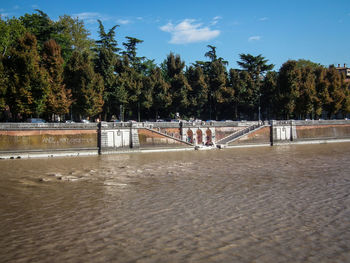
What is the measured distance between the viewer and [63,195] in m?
16.8

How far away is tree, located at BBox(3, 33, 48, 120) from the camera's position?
123 feet

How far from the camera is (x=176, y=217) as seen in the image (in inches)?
504

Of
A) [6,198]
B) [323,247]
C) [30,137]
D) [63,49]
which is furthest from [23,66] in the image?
[323,247]

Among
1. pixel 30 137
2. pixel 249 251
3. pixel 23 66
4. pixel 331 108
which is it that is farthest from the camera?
pixel 331 108

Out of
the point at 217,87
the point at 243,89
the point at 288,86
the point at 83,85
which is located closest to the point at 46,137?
the point at 83,85

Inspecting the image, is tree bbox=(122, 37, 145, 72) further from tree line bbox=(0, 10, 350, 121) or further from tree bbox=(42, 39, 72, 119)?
tree bbox=(42, 39, 72, 119)

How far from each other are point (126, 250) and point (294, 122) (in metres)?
45.4

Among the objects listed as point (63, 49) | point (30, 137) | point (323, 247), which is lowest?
point (323, 247)

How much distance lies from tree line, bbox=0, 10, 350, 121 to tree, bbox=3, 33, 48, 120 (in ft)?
0.34

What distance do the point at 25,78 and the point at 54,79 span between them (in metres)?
4.85

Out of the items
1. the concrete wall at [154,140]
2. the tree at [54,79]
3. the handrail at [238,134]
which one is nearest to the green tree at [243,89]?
the handrail at [238,134]

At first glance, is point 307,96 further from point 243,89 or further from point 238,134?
point 238,134

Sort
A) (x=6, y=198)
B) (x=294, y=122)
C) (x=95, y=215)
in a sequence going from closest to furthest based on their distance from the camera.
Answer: (x=95, y=215) → (x=6, y=198) → (x=294, y=122)

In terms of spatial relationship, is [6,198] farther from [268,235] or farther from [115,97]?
[115,97]
